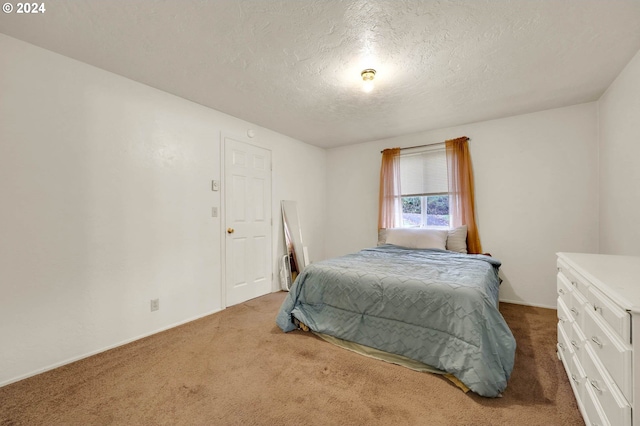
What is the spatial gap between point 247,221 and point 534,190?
368 centimetres

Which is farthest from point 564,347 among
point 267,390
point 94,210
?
point 94,210

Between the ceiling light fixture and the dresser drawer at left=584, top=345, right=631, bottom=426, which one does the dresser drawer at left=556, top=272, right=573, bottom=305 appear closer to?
the dresser drawer at left=584, top=345, right=631, bottom=426

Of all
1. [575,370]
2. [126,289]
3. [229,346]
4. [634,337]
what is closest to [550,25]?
[634,337]

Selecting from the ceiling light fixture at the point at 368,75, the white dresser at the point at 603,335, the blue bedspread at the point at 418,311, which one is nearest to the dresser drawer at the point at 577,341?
the white dresser at the point at 603,335

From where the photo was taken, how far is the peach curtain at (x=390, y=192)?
13.9 ft

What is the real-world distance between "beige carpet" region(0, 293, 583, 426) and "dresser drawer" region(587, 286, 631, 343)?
0.74 metres

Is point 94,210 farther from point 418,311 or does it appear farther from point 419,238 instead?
point 419,238

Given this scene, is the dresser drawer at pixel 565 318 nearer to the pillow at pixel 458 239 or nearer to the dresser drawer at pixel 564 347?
the dresser drawer at pixel 564 347

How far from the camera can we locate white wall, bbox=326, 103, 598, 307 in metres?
3.08

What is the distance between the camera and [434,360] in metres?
1.88

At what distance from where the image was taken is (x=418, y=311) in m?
1.98

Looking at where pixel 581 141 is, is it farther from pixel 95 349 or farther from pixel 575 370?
pixel 95 349

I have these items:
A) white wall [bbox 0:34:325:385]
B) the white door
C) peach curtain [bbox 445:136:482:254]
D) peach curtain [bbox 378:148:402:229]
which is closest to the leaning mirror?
the white door

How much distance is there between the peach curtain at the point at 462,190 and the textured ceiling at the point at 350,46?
2.54ft
